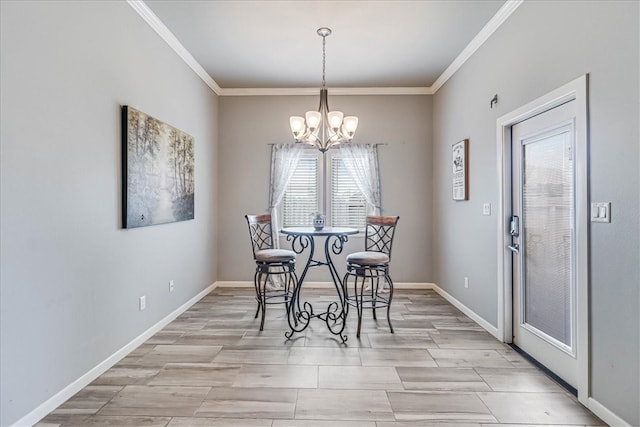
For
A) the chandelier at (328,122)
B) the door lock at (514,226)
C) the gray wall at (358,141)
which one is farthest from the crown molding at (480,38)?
the door lock at (514,226)

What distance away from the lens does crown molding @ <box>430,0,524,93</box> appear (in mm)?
2947

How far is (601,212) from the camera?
1991mm

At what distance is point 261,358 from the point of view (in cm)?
279

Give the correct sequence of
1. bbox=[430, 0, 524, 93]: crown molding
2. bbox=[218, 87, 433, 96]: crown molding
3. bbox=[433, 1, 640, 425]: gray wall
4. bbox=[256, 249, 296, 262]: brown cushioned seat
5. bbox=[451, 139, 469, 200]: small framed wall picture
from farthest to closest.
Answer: bbox=[218, 87, 433, 96]: crown molding
bbox=[451, 139, 469, 200]: small framed wall picture
bbox=[256, 249, 296, 262]: brown cushioned seat
bbox=[430, 0, 524, 93]: crown molding
bbox=[433, 1, 640, 425]: gray wall

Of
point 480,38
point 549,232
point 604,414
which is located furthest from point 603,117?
point 480,38

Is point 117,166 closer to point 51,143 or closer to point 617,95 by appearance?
point 51,143

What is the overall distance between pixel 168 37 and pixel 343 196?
294cm

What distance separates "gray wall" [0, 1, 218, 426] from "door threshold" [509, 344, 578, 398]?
3.18 metres

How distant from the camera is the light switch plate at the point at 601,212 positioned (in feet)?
6.40

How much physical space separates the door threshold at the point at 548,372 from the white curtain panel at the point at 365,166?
2603mm

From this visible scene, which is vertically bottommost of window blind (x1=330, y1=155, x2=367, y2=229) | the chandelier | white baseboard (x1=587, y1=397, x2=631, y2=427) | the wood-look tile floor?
the wood-look tile floor

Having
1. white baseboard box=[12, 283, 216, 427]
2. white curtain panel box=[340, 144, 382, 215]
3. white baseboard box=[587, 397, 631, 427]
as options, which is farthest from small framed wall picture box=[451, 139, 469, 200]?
white baseboard box=[12, 283, 216, 427]

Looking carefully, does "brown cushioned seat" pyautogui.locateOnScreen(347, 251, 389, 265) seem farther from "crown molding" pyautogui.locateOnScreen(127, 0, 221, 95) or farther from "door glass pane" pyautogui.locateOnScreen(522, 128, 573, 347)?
"crown molding" pyautogui.locateOnScreen(127, 0, 221, 95)

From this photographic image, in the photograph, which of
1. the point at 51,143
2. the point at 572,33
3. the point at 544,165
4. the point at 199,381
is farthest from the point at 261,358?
the point at 572,33
